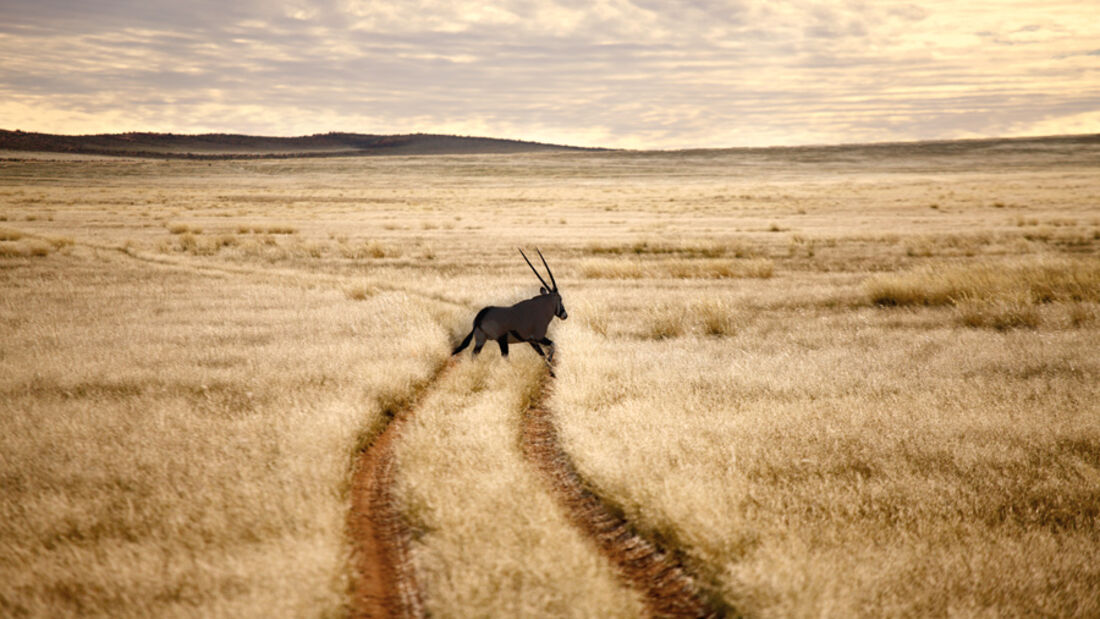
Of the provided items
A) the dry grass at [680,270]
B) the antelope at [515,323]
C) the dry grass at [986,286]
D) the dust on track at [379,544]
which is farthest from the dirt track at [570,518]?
the dry grass at [680,270]

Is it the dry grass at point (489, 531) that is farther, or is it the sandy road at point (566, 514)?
the sandy road at point (566, 514)

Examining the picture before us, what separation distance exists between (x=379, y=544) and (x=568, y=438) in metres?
2.25

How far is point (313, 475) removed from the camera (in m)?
5.44

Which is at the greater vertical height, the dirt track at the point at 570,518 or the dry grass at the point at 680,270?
the dry grass at the point at 680,270

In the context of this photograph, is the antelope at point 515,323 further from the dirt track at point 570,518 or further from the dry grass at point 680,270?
the dry grass at point 680,270

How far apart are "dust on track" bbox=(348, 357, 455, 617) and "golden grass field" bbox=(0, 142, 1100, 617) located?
12 centimetres

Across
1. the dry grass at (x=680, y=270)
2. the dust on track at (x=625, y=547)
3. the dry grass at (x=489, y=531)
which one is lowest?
the dust on track at (x=625, y=547)

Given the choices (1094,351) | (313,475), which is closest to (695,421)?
(313,475)

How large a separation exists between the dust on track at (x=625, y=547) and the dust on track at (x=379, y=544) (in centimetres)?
125

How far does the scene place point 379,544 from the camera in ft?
15.4

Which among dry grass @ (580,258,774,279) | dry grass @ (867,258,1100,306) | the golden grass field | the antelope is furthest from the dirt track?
dry grass @ (580,258,774,279)

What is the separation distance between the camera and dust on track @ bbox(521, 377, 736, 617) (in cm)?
409

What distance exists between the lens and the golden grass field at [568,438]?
4.08 m

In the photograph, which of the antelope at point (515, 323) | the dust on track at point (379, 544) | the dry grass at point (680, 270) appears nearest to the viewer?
the dust on track at point (379, 544)
